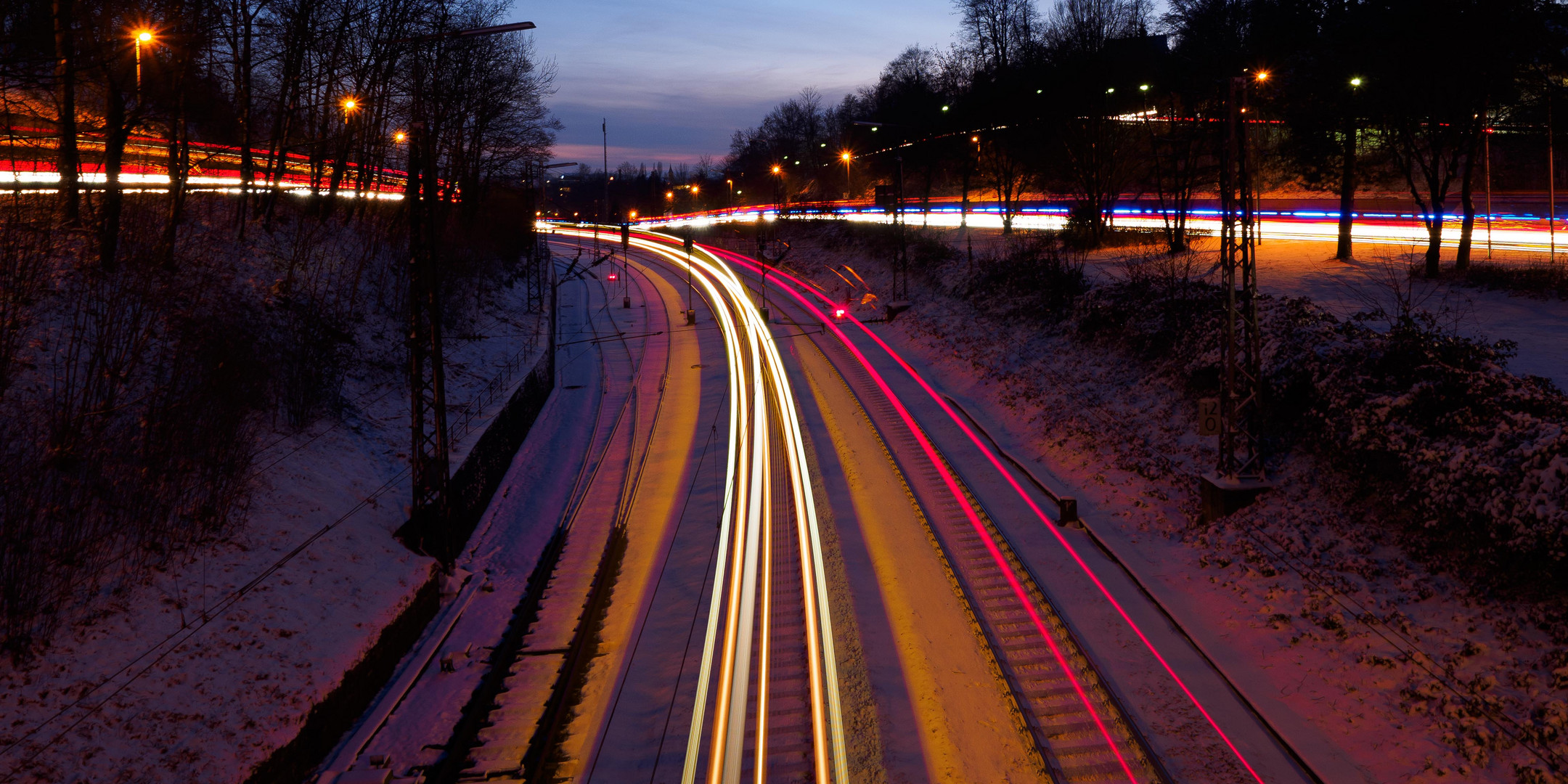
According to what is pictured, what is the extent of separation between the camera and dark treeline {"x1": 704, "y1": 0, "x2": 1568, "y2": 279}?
23.1 m

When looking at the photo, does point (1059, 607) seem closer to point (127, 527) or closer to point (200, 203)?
point (127, 527)

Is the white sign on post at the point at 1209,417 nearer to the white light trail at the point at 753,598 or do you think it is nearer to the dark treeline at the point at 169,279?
the white light trail at the point at 753,598

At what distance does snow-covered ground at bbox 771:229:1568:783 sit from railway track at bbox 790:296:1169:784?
6.97ft

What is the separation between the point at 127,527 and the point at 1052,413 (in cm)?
2194

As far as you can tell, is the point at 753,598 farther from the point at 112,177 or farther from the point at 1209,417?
the point at 112,177

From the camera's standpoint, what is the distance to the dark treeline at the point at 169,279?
11180 mm

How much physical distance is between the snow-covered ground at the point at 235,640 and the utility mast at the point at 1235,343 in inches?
618

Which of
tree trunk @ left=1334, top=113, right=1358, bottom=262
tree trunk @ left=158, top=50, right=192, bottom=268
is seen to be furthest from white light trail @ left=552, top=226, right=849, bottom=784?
tree trunk @ left=1334, top=113, right=1358, bottom=262

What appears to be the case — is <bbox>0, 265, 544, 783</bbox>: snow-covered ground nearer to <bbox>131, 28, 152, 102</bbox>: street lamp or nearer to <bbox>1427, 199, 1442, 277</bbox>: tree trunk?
<bbox>131, 28, 152, 102</bbox>: street lamp

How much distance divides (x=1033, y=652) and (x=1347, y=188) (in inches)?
930

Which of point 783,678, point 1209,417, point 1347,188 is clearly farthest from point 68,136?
point 1347,188

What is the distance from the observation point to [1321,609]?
529 inches

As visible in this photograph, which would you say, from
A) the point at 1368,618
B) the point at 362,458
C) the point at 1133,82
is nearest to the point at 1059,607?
the point at 1368,618

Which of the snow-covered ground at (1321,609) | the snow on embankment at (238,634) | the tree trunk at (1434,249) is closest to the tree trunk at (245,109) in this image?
the snow on embankment at (238,634)
